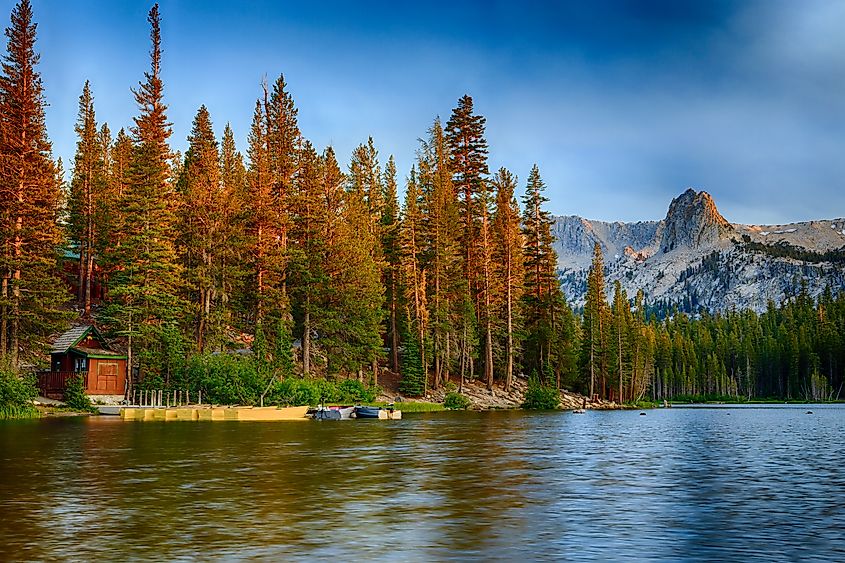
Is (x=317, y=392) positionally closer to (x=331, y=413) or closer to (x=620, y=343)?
(x=331, y=413)

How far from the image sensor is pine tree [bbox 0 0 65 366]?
59.2 metres

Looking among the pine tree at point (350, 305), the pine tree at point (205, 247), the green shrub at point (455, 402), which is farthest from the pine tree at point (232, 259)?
the green shrub at point (455, 402)

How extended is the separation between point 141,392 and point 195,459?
3523 centimetres

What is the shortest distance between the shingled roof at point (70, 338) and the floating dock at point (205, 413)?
8473 millimetres

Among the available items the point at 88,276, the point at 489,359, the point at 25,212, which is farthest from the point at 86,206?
the point at 489,359

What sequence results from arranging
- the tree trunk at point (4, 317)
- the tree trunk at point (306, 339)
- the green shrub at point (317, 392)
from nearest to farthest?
the tree trunk at point (4, 317) < the green shrub at point (317, 392) < the tree trunk at point (306, 339)

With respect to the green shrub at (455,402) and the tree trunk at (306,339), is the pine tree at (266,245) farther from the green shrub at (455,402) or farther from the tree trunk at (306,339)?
the green shrub at (455,402)

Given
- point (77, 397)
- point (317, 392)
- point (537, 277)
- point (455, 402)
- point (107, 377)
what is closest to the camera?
point (77, 397)

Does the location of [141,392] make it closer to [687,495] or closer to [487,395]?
[487,395]

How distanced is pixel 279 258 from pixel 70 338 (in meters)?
18.5

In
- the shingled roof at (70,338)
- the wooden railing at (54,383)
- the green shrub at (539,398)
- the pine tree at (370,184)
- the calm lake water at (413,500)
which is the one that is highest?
the pine tree at (370,184)

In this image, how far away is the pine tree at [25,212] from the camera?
59.2 metres

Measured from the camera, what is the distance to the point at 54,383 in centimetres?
6072

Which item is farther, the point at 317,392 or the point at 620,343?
the point at 620,343
